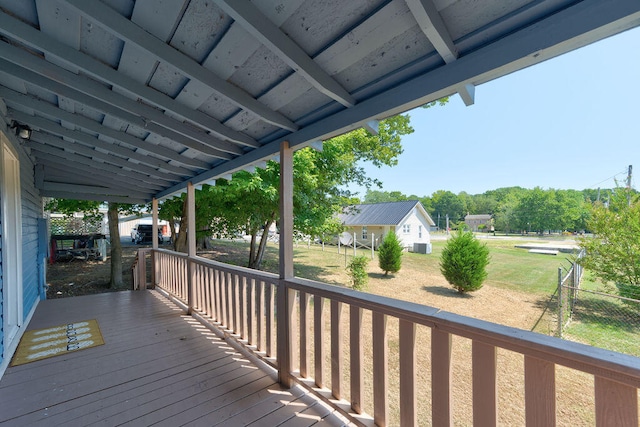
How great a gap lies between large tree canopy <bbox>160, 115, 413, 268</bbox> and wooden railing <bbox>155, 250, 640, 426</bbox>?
3446 millimetres

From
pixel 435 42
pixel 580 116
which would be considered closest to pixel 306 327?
pixel 435 42

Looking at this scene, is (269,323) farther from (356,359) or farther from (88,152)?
(88,152)

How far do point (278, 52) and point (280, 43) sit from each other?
0.04 metres

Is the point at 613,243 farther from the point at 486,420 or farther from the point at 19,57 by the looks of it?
the point at 19,57

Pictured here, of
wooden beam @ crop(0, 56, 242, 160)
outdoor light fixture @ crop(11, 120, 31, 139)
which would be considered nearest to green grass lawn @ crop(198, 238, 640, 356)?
wooden beam @ crop(0, 56, 242, 160)

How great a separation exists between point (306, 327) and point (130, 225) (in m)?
28.6

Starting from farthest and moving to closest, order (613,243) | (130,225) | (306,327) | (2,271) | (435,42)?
1. (130,225)
2. (613,243)
3. (2,271)
4. (306,327)
5. (435,42)

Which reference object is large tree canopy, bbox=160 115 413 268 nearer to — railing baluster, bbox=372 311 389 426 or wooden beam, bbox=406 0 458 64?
railing baluster, bbox=372 311 389 426

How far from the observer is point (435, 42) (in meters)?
1.07

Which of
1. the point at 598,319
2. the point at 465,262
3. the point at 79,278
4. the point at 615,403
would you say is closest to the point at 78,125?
the point at 615,403

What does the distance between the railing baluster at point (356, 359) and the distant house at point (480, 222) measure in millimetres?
8500

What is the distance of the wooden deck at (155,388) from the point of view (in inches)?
72.3

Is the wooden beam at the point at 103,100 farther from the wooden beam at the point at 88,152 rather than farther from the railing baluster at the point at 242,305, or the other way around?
the wooden beam at the point at 88,152

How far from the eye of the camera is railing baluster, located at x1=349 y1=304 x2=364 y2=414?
1739 millimetres
